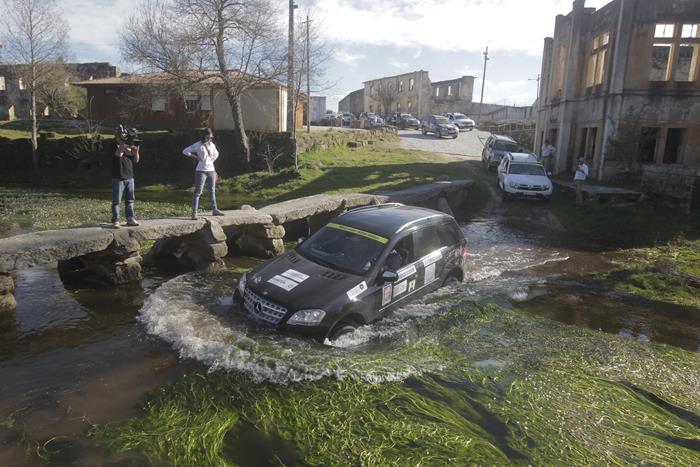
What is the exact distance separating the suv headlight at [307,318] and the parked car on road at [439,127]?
34.0 m

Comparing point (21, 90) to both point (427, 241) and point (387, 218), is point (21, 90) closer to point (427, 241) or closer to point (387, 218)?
point (387, 218)

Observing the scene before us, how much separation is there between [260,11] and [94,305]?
62.1 ft

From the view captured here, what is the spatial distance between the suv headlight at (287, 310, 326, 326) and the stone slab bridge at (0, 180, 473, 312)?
4399mm

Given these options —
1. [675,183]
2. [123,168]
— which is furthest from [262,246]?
[675,183]

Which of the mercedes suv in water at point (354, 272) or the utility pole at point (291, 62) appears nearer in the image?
the mercedes suv in water at point (354, 272)

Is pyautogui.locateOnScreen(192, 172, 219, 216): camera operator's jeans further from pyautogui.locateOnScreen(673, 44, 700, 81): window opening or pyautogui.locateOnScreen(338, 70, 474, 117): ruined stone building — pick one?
pyautogui.locateOnScreen(338, 70, 474, 117): ruined stone building

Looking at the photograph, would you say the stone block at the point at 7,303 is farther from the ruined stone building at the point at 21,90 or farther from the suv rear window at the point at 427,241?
the ruined stone building at the point at 21,90

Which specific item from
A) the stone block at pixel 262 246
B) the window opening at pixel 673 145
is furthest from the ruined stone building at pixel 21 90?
the window opening at pixel 673 145

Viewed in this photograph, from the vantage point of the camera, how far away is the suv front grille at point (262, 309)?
5945mm

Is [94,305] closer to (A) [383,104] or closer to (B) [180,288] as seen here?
(B) [180,288]

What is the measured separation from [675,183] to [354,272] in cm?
1491

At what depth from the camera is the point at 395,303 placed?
6.82 metres

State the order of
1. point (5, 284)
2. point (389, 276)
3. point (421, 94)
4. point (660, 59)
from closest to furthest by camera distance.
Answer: point (389, 276) < point (5, 284) < point (660, 59) < point (421, 94)

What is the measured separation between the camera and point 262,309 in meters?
6.12
